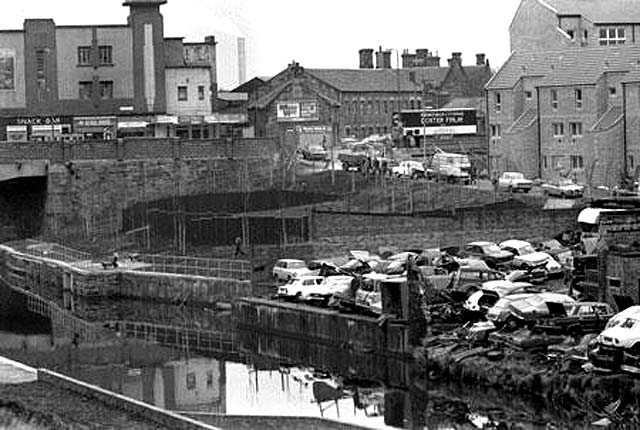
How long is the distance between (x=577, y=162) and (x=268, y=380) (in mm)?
29661

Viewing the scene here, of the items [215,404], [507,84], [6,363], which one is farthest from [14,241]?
[215,404]

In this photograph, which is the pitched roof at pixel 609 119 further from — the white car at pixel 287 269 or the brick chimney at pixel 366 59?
the brick chimney at pixel 366 59

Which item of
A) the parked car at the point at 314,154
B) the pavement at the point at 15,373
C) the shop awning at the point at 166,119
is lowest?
the pavement at the point at 15,373

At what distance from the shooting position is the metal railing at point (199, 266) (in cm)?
4869

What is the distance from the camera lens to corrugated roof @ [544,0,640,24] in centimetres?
7544

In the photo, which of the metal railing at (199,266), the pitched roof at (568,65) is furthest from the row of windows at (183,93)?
the metal railing at (199,266)

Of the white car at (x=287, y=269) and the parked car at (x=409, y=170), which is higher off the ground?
the parked car at (x=409, y=170)

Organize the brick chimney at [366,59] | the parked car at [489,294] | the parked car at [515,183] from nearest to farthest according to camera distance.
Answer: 1. the parked car at [489,294]
2. the parked car at [515,183]
3. the brick chimney at [366,59]

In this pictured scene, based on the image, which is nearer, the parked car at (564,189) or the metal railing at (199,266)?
the metal railing at (199,266)

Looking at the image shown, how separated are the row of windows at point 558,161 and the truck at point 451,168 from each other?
118 inches

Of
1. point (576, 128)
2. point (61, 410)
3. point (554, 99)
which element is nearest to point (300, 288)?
point (61, 410)

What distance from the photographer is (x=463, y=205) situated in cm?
5703

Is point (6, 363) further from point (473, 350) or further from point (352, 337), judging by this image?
point (473, 350)

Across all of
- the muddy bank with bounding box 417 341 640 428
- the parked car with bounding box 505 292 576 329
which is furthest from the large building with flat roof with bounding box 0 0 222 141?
the muddy bank with bounding box 417 341 640 428
